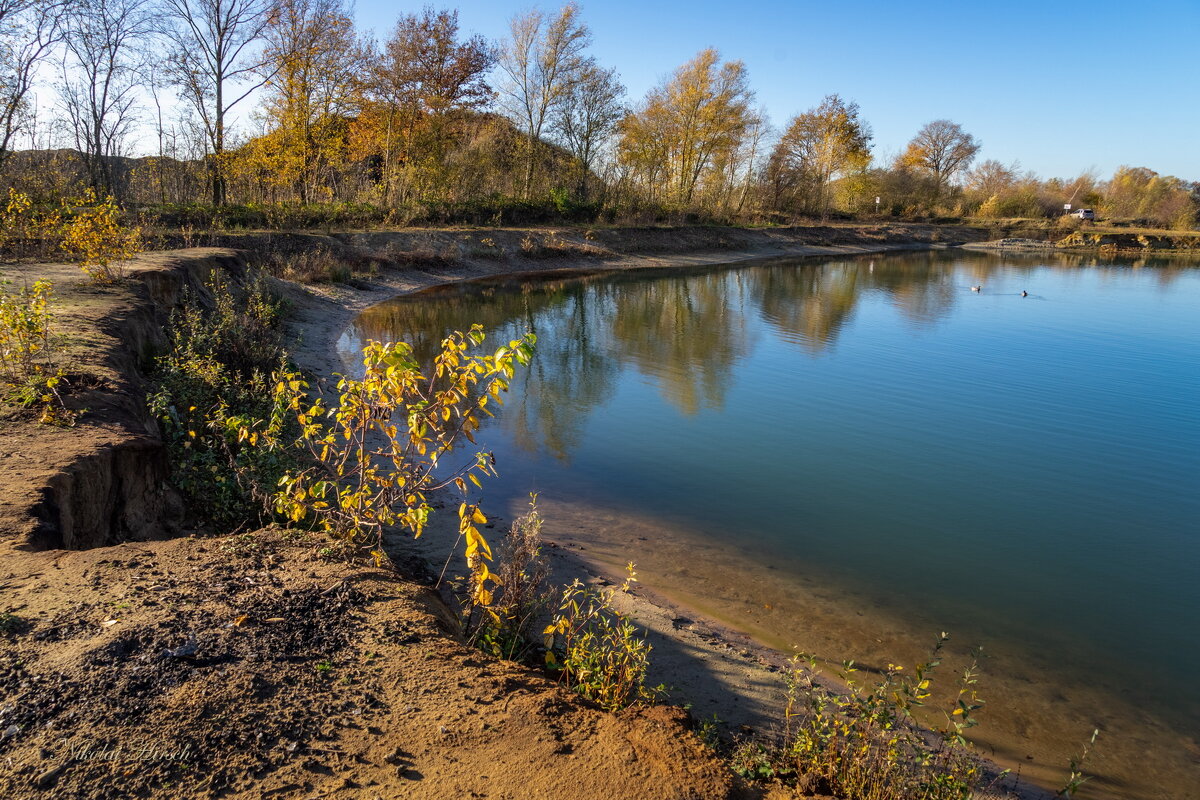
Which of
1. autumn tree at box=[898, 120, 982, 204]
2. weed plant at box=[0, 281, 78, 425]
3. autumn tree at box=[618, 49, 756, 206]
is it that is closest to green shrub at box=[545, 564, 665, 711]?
weed plant at box=[0, 281, 78, 425]

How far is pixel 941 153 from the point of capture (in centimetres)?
7056

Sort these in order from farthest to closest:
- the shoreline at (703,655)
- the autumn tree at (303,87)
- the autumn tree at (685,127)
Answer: the autumn tree at (685,127) < the autumn tree at (303,87) < the shoreline at (703,655)

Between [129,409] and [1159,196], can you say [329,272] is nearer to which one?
[129,409]

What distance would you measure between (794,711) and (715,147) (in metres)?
42.6

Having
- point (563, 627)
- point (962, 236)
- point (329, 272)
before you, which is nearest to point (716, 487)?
point (563, 627)

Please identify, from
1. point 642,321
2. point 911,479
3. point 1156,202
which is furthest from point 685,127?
point 1156,202

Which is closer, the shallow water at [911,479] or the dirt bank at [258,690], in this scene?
the dirt bank at [258,690]

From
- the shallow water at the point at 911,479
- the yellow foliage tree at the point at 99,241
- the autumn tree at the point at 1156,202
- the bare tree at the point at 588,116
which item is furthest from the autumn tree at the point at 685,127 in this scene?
the autumn tree at the point at 1156,202

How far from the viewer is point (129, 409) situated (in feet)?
19.3

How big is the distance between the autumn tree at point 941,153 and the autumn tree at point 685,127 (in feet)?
122

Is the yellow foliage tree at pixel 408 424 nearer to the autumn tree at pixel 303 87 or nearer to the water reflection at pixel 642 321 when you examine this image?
the water reflection at pixel 642 321

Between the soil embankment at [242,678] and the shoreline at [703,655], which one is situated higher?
the soil embankment at [242,678]

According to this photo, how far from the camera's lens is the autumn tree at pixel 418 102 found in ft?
A: 96.2

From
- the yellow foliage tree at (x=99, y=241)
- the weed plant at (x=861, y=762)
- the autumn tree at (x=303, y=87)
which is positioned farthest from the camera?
the autumn tree at (x=303, y=87)
